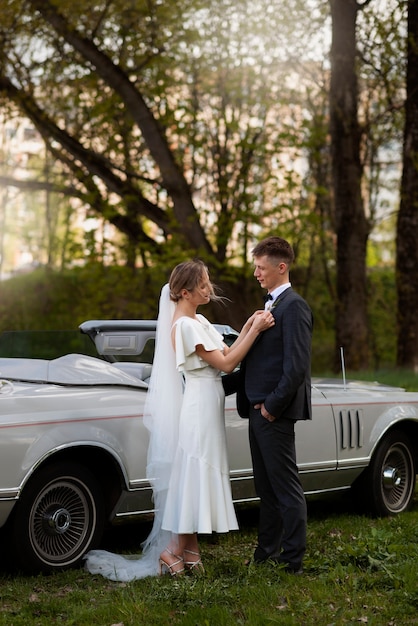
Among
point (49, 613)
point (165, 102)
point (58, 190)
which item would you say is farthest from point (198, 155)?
point (49, 613)

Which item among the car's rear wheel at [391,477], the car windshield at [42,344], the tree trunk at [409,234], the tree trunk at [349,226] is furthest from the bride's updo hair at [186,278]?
the tree trunk at [349,226]

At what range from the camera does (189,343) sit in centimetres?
536

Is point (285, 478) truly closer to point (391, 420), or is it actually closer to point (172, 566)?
point (172, 566)

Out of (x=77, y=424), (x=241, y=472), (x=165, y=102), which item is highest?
(x=165, y=102)

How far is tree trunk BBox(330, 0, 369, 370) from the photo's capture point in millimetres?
15672

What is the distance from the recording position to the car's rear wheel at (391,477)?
7301 millimetres

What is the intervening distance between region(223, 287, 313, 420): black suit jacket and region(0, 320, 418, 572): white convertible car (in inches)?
33.5

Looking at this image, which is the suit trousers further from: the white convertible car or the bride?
the white convertible car

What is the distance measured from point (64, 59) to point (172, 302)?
45.1ft

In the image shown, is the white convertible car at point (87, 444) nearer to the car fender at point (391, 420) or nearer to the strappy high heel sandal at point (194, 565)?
the car fender at point (391, 420)

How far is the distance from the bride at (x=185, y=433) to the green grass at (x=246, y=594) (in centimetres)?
22

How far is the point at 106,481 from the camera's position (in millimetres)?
5793

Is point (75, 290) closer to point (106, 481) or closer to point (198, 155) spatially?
point (198, 155)

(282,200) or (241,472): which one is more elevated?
(282,200)
